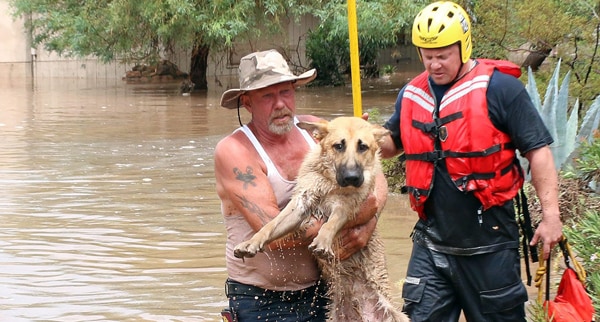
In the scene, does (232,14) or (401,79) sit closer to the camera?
(232,14)

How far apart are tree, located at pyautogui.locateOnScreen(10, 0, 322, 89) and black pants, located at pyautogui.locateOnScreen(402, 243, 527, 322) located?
16.9m

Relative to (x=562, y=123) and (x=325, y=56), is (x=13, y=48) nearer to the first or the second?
(x=325, y=56)

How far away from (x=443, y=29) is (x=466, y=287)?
1315 millimetres

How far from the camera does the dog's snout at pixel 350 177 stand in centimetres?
427

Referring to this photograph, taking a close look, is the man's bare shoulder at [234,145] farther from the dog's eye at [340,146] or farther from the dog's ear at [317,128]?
the dog's eye at [340,146]

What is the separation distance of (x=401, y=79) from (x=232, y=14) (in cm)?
949

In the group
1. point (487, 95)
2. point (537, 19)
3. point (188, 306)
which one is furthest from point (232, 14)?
point (487, 95)

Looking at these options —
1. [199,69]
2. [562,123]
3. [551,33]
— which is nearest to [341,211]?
[562,123]

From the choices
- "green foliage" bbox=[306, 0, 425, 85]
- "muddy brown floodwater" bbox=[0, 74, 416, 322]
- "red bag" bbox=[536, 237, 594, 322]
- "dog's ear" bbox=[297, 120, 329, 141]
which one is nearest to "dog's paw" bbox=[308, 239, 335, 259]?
"dog's ear" bbox=[297, 120, 329, 141]

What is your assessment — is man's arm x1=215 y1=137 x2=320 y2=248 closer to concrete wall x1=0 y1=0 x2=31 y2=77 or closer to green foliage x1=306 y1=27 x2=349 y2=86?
green foliage x1=306 y1=27 x2=349 y2=86

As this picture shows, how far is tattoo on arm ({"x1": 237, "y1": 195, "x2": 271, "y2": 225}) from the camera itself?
173 inches

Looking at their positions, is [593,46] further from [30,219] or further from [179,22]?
[179,22]

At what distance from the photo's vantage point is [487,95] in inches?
179

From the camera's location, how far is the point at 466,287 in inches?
188
